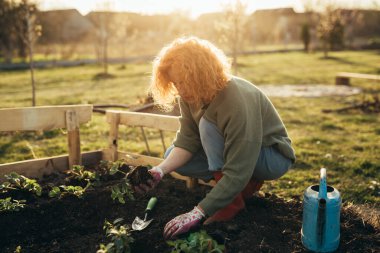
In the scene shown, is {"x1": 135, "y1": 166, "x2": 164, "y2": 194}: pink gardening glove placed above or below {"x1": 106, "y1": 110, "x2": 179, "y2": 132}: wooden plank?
below

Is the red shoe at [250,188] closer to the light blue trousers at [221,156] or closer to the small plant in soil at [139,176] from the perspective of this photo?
the light blue trousers at [221,156]

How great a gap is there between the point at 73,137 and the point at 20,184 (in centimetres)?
66

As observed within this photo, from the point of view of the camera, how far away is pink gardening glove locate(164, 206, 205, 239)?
7.52 feet

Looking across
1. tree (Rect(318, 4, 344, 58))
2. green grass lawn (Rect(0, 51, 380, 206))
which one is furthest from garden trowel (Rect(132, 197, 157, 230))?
tree (Rect(318, 4, 344, 58))

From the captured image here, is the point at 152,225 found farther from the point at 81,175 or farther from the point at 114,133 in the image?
the point at 114,133

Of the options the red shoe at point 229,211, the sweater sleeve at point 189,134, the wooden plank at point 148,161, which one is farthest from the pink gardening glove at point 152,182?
the wooden plank at point 148,161

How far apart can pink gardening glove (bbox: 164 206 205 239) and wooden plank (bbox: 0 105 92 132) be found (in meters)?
1.74

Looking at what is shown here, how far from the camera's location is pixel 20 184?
318 cm

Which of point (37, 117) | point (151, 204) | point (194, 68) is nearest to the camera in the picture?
point (194, 68)

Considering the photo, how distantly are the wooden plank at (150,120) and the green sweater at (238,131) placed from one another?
78 cm

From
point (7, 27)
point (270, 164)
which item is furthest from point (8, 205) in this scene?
point (7, 27)

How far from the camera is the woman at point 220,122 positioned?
7.82 feet

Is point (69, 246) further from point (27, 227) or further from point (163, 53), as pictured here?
point (163, 53)

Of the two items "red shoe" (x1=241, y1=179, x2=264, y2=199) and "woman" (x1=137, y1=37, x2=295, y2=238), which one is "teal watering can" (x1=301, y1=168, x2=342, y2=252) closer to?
"woman" (x1=137, y1=37, x2=295, y2=238)
